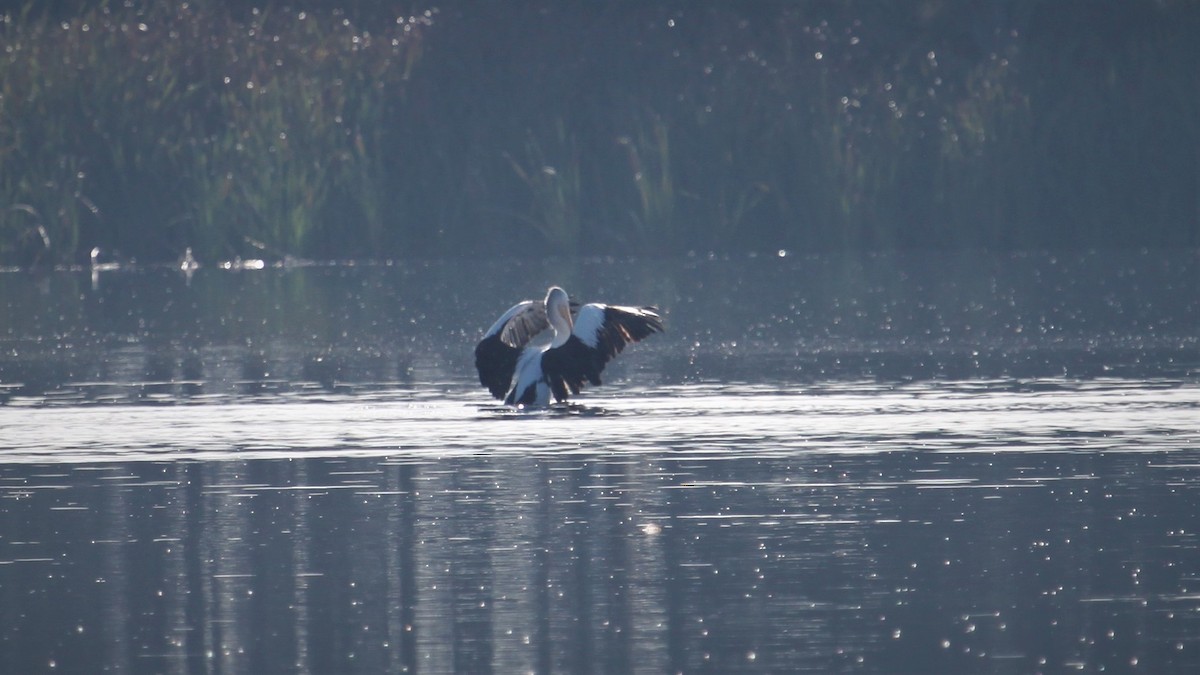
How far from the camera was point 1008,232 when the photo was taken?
89.6 ft

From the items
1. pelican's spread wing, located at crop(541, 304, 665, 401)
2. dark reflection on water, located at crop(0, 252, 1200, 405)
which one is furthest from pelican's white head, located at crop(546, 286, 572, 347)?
dark reflection on water, located at crop(0, 252, 1200, 405)

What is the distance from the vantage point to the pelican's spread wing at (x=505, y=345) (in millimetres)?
12578

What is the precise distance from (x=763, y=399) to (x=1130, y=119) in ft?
53.9

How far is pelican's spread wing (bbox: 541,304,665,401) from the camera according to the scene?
40.8ft

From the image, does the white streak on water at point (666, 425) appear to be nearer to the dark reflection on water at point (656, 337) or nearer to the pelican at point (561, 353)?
the pelican at point (561, 353)

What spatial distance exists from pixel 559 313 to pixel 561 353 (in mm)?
566

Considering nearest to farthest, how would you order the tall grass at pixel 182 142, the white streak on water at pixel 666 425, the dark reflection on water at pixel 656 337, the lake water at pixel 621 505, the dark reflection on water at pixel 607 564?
the dark reflection on water at pixel 607 564 < the lake water at pixel 621 505 < the white streak on water at pixel 666 425 < the dark reflection on water at pixel 656 337 < the tall grass at pixel 182 142

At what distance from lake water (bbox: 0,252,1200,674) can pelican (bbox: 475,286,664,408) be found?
0.21 metres

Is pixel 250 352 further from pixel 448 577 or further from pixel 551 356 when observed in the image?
pixel 448 577

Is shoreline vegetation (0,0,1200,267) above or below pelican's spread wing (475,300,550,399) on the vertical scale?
above

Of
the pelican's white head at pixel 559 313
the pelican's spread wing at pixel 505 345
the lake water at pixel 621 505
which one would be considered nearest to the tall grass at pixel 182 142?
the lake water at pixel 621 505

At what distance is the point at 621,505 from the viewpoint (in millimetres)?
8906

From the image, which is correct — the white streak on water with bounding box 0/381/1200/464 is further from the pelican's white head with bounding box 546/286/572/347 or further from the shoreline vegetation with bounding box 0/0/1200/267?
the shoreline vegetation with bounding box 0/0/1200/267

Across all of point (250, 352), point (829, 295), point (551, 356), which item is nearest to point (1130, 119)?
point (829, 295)
